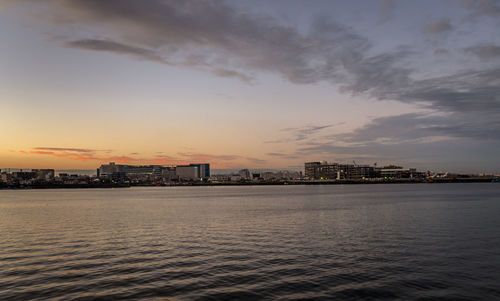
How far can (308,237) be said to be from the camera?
1300 inches

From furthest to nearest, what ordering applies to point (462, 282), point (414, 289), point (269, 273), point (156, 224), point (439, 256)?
point (156, 224)
point (439, 256)
point (269, 273)
point (462, 282)
point (414, 289)

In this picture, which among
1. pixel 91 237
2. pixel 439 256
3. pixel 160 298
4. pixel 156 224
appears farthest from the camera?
pixel 156 224

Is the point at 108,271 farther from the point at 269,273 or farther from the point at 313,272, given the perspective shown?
the point at 313,272

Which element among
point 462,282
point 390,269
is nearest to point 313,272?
point 390,269

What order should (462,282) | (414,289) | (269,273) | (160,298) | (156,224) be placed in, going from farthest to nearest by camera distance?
1. (156,224)
2. (269,273)
3. (462,282)
4. (414,289)
5. (160,298)

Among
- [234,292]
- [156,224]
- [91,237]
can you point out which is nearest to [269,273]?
[234,292]

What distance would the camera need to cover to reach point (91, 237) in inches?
1368

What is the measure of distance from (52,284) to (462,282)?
21.4 metres

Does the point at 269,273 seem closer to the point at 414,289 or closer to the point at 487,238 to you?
the point at 414,289

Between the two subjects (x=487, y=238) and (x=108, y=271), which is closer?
(x=108, y=271)

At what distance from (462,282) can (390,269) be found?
3.77 metres

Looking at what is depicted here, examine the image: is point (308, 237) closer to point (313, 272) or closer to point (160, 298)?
point (313, 272)

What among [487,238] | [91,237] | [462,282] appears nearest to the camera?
[462,282]

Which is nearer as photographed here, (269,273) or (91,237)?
(269,273)
